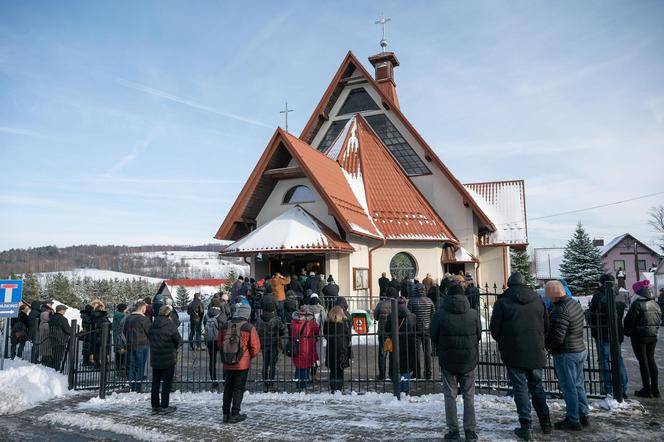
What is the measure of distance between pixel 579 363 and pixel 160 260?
19685 centimetres

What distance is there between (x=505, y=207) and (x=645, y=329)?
1875cm

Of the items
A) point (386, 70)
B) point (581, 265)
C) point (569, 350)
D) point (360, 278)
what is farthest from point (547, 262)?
point (569, 350)

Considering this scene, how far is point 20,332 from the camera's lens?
42.8ft

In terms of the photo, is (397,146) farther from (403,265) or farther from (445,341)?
(445,341)

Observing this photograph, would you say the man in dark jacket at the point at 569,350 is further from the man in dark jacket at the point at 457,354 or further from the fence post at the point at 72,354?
the fence post at the point at 72,354

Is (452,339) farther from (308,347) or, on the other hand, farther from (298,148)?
(298,148)

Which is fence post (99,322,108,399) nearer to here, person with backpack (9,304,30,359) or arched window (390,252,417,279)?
person with backpack (9,304,30,359)

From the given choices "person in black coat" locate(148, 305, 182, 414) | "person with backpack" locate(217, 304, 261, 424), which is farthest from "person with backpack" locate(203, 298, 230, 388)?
"person with backpack" locate(217, 304, 261, 424)

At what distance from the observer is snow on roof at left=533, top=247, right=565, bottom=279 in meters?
59.7

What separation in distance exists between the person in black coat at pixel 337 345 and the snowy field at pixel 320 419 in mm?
368

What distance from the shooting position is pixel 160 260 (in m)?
188

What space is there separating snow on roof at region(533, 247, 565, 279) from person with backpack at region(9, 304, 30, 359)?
5730 centimetres

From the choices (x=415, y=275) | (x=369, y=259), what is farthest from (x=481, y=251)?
(x=369, y=259)

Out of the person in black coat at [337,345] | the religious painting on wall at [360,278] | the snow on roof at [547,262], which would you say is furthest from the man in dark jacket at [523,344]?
the snow on roof at [547,262]
